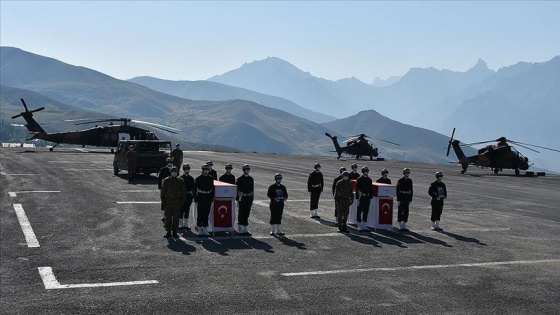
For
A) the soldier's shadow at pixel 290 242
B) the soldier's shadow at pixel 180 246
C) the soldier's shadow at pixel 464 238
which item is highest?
the soldier's shadow at pixel 464 238

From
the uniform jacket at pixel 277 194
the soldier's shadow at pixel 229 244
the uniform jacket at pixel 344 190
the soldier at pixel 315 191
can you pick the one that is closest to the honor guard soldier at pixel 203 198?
the soldier's shadow at pixel 229 244

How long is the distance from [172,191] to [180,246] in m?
1.88

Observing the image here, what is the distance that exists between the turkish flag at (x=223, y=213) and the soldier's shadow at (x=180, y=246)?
1.50m

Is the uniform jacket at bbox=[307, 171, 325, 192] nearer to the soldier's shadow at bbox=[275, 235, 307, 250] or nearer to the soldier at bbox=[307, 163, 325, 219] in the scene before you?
the soldier at bbox=[307, 163, 325, 219]

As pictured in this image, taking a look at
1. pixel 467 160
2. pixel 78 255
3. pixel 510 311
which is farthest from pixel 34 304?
pixel 467 160

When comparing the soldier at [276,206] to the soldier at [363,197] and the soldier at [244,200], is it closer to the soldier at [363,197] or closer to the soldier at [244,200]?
the soldier at [244,200]

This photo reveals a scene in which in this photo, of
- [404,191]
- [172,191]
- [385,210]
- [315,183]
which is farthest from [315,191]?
[172,191]

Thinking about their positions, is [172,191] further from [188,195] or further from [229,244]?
[229,244]

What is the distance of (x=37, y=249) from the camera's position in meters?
15.4

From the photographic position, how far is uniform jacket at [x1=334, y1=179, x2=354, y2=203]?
18.8m

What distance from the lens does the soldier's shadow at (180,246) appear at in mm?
15646

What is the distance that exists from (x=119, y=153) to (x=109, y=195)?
366 inches

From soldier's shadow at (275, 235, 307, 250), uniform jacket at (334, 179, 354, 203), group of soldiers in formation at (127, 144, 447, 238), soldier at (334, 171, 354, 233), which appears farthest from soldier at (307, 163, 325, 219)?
soldier's shadow at (275, 235, 307, 250)

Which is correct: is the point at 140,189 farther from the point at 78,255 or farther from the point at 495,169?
the point at 495,169
